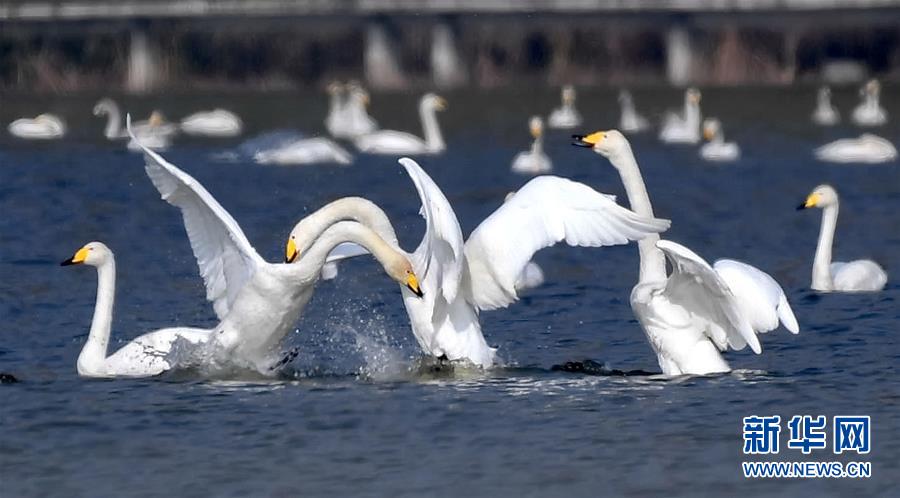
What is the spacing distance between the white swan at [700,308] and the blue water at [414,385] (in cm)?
15

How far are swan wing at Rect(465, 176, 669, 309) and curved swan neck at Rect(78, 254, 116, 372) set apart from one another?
216cm

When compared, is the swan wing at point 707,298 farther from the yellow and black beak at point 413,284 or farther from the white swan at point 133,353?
the white swan at point 133,353

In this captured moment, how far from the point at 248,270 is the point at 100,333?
1.14 meters

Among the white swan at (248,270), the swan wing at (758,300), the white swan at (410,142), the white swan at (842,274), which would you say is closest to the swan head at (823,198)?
the white swan at (842,274)

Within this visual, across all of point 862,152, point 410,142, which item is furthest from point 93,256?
point 410,142

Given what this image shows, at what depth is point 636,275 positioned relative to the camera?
16.2 meters

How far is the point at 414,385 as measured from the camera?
11.0m

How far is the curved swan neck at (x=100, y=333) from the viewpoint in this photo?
11.4 meters

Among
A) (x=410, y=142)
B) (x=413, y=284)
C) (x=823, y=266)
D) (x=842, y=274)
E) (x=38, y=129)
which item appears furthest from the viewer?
(x=38, y=129)

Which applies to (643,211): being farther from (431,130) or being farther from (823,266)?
(431,130)

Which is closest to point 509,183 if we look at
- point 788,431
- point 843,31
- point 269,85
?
point 788,431

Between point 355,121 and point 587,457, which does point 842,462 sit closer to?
point 587,457

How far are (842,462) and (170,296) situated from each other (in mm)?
6881

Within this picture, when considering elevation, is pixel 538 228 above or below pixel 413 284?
above
